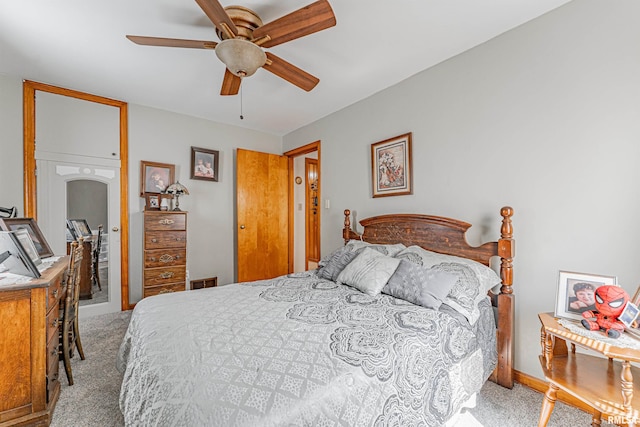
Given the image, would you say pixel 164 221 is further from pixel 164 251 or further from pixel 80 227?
pixel 80 227

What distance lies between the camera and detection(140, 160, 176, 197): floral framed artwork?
3473 millimetres

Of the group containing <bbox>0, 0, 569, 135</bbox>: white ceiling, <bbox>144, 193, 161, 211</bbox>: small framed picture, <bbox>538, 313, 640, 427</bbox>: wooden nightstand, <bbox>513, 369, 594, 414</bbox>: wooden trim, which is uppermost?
<bbox>0, 0, 569, 135</bbox>: white ceiling

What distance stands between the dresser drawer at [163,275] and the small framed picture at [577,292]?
3.53 meters

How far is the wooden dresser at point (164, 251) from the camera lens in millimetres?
3154

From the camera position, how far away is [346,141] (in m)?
3.47

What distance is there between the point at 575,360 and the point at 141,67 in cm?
391

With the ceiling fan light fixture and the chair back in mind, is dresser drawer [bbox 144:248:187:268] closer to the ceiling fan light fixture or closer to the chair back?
the chair back

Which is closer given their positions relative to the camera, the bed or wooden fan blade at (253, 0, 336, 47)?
the bed

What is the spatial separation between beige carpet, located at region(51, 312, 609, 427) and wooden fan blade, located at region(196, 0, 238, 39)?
7.67 ft

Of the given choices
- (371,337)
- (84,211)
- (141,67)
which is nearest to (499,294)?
(371,337)

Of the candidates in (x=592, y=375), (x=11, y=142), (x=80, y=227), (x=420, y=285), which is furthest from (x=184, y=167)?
(x=592, y=375)

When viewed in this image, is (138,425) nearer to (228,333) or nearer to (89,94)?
(228,333)

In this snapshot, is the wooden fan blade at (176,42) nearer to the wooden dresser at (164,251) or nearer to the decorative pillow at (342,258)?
the decorative pillow at (342,258)

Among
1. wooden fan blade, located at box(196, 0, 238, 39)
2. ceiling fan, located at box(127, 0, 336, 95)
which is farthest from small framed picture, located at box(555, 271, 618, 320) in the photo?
wooden fan blade, located at box(196, 0, 238, 39)
